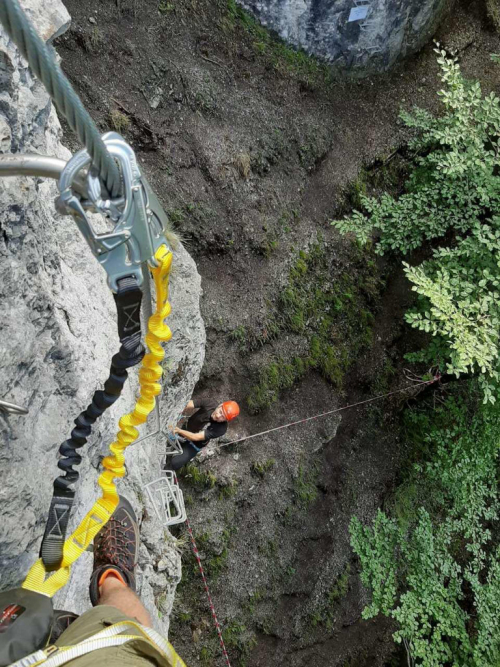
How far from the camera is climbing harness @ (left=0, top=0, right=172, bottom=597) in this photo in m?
1.09

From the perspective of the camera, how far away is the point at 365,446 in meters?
6.67

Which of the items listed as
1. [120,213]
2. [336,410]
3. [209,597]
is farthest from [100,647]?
[336,410]

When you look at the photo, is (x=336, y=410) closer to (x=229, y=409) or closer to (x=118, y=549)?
(x=229, y=409)

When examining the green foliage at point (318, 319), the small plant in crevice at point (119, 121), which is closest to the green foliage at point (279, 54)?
the small plant in crevice at point (119, 121)

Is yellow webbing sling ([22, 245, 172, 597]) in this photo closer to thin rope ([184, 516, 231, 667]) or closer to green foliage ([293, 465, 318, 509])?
thin rope ([184, 516, 231, 667])

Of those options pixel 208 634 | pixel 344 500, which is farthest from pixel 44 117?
pixel 344 500

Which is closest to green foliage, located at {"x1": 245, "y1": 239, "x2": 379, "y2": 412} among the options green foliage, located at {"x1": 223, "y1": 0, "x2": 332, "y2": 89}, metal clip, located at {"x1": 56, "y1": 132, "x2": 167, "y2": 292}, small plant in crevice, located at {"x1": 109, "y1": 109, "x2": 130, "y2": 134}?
green foliage, located at {"x1": 223, "y1": 0, "x2": 332, "y2": 89}

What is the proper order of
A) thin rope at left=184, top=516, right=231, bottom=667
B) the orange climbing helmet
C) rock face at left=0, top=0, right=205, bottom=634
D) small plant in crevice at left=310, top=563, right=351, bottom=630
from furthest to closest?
small plant in crevice at left=310, top=563, right=351, bottom=630 < thin rope at left=184, top=516, right=231, bottom=667 < the orange climbing helmet < rock face at left=0, top=0, right=205, bottom=634

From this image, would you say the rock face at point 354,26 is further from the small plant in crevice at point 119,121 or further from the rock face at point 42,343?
the rock face at point 42,343

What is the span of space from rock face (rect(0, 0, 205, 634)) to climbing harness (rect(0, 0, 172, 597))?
1.22ft

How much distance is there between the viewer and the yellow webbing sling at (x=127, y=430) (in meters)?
1.68

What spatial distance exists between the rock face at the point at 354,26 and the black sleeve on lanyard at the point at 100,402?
17.6 feet

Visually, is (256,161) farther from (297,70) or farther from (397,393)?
(397,393)

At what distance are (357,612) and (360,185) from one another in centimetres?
544
